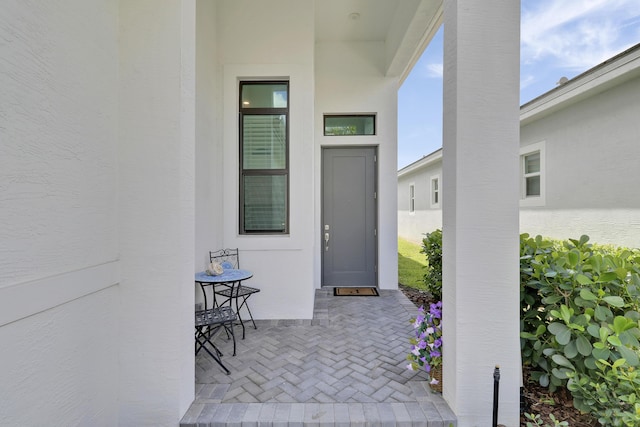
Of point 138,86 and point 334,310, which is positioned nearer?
point 138,86

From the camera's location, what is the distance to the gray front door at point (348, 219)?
4.95 m

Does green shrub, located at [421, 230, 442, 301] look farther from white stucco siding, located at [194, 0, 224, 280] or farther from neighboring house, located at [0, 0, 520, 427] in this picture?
white stucco siding, located at [194, 0, 224, 280]

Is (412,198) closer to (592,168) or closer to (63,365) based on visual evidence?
(592,168)

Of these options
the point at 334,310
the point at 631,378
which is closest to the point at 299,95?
the point at 334,310

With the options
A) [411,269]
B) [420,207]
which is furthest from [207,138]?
[420,207]

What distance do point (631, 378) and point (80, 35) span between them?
11.1 feet

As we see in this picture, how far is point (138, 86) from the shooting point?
1.72m

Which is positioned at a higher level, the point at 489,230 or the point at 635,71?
the point at 635,71

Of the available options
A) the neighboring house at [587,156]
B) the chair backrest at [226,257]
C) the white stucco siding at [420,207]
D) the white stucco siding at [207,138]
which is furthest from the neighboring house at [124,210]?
the white stucco siding at [420,207]

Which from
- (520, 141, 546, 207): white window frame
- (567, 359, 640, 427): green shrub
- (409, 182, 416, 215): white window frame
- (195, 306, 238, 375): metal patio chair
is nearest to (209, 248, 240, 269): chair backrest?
(195, 306, 238, 375): metal patio chair

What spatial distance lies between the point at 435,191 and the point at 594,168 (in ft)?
20.0

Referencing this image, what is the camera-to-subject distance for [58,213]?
4.31 ft

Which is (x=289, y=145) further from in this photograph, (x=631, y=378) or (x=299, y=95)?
(x=631, y=378)

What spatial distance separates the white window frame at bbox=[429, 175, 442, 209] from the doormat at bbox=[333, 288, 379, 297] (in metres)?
6.54
